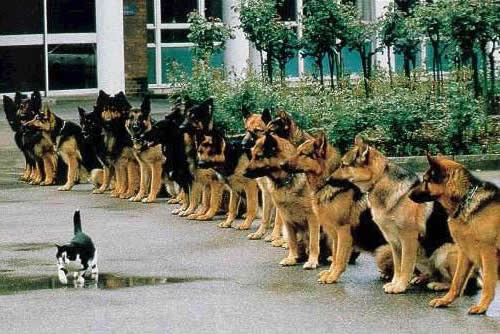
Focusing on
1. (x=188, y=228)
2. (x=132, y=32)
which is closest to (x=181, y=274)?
(x=188, y=228)

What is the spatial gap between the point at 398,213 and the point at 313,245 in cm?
169

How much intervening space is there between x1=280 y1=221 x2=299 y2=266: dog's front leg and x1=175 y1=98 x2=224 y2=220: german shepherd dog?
3.15 meters

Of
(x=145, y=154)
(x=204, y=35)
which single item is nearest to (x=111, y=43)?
(x=204, y=35)

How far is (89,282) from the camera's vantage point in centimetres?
1190

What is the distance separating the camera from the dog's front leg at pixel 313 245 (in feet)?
40.9

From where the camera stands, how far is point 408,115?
765 inches

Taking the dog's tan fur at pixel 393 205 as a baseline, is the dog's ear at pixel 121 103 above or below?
above

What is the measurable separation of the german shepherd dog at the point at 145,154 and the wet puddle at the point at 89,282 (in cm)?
569

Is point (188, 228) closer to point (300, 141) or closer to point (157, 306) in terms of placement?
point (300, 141)

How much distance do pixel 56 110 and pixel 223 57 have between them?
250 inches

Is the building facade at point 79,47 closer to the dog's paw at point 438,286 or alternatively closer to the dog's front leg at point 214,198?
the dog's front leg at point 214,198

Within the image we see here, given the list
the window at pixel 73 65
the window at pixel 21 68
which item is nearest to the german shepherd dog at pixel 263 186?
the window at pixel 21 68

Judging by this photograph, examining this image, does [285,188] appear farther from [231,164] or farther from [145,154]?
[145,154]

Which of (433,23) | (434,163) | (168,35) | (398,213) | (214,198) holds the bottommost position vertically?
(214,198)
